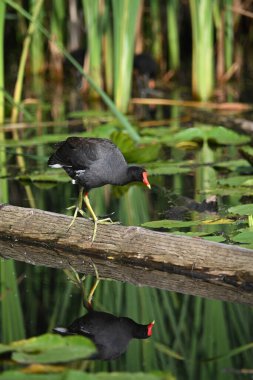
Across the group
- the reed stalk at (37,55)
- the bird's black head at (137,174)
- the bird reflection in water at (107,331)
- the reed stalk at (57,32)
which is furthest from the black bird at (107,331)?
the reed stalk at (37,55)

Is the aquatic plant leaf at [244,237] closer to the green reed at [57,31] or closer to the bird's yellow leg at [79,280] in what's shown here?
the bird's yellow leg at [79,280]

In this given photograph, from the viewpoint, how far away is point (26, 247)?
5.62 meters

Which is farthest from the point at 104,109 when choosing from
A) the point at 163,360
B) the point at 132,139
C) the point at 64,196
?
the point at 163,360

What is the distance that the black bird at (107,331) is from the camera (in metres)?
3.98

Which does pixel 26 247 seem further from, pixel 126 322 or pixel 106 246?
pixel 126 322

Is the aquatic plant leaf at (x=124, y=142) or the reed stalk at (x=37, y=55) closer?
the aquatic plant leaf at (x=124, y=142)

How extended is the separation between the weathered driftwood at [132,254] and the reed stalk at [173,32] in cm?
830

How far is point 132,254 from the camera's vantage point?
202 inches

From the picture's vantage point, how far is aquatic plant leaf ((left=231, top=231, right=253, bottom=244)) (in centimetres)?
518

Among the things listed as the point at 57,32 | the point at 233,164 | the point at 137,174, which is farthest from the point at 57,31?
the point at 137,174

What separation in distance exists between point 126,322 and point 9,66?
508 inches

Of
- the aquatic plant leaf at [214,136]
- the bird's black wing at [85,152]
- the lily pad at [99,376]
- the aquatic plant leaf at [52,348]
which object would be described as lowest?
the aquatic plant leaf at [52,348]

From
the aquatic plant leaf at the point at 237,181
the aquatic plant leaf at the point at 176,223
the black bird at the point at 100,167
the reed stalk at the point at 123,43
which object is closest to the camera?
the black bird at the point at 100,167

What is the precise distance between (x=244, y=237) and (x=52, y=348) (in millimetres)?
1791
